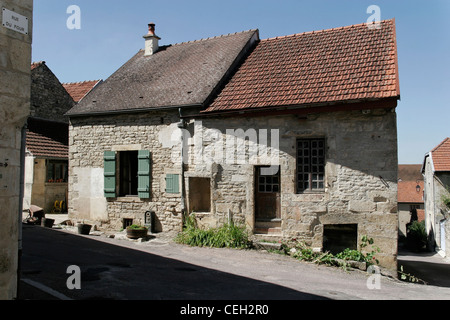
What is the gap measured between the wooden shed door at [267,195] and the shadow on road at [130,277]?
308 cm

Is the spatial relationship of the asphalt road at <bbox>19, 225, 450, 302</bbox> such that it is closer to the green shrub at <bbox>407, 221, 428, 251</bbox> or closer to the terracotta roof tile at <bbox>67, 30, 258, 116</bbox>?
the terracotta roof tile at <bbox>67, 30, 258, 116</bbox>

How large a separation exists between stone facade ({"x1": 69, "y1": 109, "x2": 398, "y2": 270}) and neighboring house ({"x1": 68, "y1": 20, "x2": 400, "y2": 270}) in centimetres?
3

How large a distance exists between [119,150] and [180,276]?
6398mm

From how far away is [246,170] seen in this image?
11.0m

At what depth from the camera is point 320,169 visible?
10438mm

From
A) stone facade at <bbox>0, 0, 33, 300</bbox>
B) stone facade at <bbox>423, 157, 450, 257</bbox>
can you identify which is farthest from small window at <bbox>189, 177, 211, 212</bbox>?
stone facade at <bbox>423, 157, 450, 257</bbox>

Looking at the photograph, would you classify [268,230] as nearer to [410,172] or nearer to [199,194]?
[199,194]

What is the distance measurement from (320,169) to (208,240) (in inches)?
141

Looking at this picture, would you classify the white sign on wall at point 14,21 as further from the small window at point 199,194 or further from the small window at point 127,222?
the small window at point 127,222

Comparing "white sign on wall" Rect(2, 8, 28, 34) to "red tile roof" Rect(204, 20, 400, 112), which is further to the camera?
"red tile roof" Rect(204, 20, 400, 112)

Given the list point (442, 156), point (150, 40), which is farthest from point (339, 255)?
point (442, 156)

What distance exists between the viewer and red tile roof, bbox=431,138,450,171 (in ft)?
67.8
